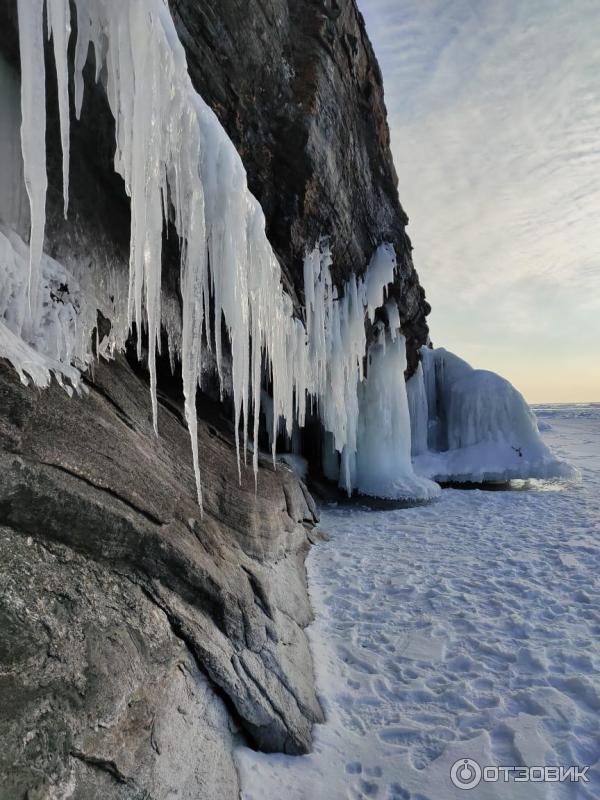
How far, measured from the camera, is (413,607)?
15.4 feet

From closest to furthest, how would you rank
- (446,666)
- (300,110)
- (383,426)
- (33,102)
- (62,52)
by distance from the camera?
(33,102), (62,52), (446,666), (300,110), (383,426)

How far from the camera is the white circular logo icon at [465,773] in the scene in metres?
2.55

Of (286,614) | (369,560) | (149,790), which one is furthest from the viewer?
(369,560)

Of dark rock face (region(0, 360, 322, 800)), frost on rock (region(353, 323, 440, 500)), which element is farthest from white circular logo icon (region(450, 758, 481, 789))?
frost on rock (region(353, 323, 440, 500))

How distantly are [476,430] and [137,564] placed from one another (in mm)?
13914

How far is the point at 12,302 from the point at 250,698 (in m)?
2.86

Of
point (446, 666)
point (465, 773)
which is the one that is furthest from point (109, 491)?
point (446, 666)

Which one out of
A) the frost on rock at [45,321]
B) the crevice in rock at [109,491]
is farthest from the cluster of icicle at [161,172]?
the crevice in rock at [109,491]

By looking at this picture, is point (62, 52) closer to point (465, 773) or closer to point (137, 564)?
point (137, 564)

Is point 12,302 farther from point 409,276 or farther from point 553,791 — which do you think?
point 409,276

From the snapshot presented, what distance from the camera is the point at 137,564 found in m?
2.61

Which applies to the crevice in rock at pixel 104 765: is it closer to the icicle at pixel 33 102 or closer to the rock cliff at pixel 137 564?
the rock cliff at pixel 137 564

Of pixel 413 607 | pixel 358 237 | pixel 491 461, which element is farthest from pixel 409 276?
pixel 413 607

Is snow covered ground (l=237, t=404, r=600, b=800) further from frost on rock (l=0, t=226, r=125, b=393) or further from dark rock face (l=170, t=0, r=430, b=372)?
dark rock face (l=170, t=0, r=430, b=372)
